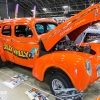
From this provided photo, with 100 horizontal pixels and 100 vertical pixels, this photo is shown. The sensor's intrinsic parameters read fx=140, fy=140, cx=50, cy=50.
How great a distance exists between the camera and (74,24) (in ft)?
8.57

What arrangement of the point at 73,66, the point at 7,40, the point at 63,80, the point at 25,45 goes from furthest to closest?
the point at 7,40
the point at 25,45
the point at 63,80
the point at 73,66

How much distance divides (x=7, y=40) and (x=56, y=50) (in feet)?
5.43

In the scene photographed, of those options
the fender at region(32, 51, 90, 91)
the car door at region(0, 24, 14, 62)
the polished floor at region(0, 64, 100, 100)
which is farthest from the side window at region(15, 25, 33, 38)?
the fender at region(32, 51, 90, 91)

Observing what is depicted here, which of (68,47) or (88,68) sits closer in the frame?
(88,68)

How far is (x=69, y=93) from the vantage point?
254cm

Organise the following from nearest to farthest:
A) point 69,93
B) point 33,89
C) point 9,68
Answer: point 69,93 < point 33,89 < point 9,68

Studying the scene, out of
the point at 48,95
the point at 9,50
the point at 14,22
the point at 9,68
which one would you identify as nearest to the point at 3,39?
the point at 9,50

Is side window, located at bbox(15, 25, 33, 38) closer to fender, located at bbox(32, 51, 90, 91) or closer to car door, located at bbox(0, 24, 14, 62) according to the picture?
car door, located at bbox(0, 24, 14, 62)

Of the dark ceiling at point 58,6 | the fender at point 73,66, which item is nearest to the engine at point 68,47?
the fender at point 73,66

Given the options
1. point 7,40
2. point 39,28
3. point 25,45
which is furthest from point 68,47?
point 7,40

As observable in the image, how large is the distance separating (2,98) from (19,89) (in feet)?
1.50

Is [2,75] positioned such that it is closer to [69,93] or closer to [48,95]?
[48,95]

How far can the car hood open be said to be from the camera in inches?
94.7

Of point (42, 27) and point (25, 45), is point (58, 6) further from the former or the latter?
point (25, 45)
